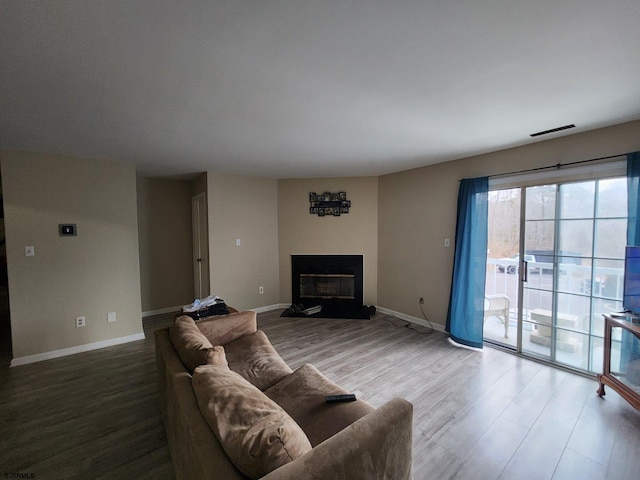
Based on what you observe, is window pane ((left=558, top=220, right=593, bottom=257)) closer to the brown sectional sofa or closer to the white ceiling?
the white ceiling

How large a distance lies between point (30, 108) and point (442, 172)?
14.4 feet

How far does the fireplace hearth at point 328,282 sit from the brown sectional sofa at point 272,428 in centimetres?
308

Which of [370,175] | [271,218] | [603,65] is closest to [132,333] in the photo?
[271,218]

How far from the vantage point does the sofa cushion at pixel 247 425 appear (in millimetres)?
907

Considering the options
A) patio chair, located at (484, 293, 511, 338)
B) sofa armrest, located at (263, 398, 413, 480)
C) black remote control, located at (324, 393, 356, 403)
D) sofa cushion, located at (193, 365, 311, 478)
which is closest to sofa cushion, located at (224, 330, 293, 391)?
black remote control, located at (324, 393, 356, 403)

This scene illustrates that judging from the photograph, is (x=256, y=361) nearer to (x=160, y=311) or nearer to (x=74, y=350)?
(x=74, y=350)

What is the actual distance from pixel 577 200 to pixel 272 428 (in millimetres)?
3553

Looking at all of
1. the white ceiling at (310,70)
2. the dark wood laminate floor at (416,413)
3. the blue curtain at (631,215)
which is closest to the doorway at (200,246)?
the dark wood laminate floor at (416,413)

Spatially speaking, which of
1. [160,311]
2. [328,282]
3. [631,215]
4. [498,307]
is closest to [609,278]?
[631,215]

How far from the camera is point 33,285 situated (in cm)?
305

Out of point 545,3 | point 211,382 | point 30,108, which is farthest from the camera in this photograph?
point 30,108

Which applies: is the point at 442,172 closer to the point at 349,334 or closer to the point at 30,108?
the point at 349,334

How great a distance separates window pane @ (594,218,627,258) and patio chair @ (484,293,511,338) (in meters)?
1.06

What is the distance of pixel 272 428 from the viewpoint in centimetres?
98
